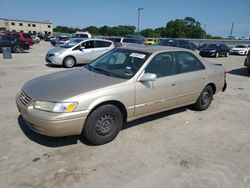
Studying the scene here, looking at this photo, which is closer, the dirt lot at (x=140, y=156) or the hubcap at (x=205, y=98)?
the dirt lot at (x=140, y=156)

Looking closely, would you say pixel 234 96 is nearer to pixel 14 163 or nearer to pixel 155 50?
pixel 155 50

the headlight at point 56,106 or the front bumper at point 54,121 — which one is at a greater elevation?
the headlight at point 56,106

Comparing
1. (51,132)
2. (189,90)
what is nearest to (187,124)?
(189,90)

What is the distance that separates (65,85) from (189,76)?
2.61 m

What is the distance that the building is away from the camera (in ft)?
323

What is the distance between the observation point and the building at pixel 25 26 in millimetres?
98312

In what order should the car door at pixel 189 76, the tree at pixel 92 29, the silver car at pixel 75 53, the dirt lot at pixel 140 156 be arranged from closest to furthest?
the dirt lot at pixel 140 156 → the car door at pixel 189 76 → the silver car at pixel 75 53 → the tree at pixel 92 29

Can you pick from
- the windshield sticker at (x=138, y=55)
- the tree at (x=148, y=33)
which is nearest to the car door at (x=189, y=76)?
the windshield sticker at (x=138, y=55)

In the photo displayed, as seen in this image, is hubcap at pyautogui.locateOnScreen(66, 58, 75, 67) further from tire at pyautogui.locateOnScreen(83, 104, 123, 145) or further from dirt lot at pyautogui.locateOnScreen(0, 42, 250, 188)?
tire at pyautogui.locateOnScreen(83, 104, 123, 145)

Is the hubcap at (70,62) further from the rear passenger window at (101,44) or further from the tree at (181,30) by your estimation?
the tree at (181,30)

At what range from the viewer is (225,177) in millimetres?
3068

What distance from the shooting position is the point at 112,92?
11.9ft

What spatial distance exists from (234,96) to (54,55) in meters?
8.39

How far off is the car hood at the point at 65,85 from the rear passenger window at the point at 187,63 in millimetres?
1501
